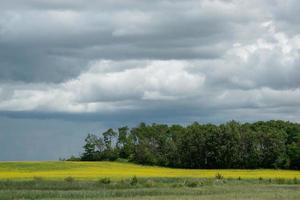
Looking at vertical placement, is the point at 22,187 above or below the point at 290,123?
below

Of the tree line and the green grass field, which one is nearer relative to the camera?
the green grass field

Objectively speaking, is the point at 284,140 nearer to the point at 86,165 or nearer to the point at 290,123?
the point at 290,123

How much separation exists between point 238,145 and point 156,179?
70.9 metres

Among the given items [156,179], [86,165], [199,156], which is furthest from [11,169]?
[199,156]

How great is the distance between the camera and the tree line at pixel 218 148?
5472 inches

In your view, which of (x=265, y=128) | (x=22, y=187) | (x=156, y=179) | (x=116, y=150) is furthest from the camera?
(x=116, y=150)

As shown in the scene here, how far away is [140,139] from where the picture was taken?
171375mm

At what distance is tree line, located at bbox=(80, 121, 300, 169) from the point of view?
456 feet

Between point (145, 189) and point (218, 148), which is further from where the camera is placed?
point (218, 148)

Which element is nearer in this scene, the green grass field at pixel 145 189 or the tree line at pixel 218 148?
the green grass field at pixel 145 189

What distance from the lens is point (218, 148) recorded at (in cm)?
14525

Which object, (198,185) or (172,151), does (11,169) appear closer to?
(198,185)

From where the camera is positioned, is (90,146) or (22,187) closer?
(22,187)

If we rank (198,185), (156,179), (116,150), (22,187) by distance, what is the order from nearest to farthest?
1. (22,187)
2. (198,185)
3. (156,179)
4. (116,150)
